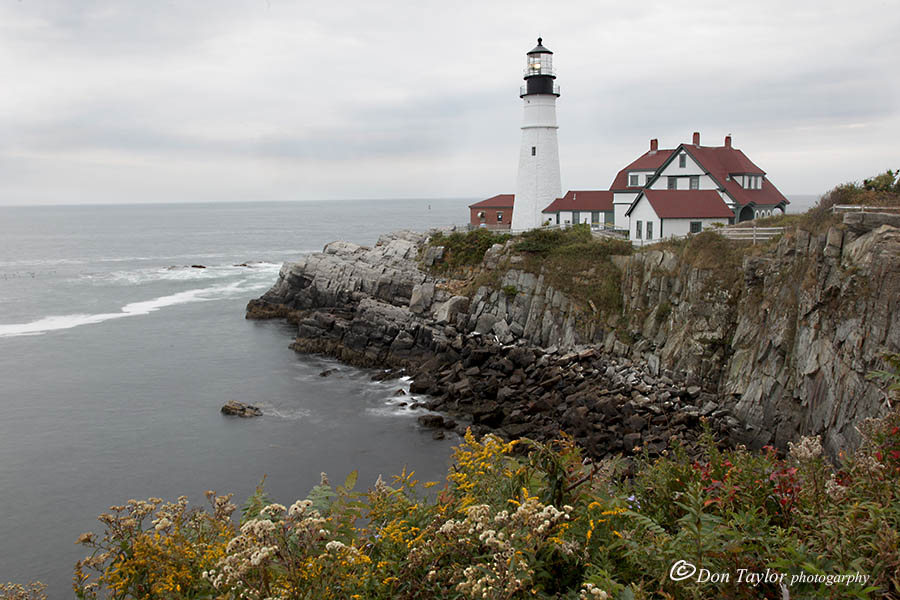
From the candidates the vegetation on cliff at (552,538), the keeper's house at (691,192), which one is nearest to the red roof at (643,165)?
the keeper's house at (691,192)

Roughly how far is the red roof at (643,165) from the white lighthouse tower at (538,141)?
416 cm

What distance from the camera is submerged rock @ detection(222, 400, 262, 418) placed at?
27.3 metres

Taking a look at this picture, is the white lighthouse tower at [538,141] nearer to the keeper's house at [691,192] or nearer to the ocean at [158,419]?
the keeper's house at [691,192]

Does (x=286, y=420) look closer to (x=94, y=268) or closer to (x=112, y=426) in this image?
(x=112, y=426)

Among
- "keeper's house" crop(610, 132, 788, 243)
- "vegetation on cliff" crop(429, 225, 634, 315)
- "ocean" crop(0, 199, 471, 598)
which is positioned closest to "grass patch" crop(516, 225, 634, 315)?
"vegetation on cliff" crop(429, 225, 634, 315)

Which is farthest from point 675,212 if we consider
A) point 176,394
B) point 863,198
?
point 176,394

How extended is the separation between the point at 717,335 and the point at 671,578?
23329mm

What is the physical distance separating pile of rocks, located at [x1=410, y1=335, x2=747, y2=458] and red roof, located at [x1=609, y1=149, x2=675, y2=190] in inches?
711

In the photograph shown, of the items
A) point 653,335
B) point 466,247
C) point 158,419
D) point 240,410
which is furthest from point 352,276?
point 653,335

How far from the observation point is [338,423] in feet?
86.4

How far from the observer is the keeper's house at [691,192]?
35125 millimetres

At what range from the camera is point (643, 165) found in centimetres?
4384

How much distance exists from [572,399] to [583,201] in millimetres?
22976

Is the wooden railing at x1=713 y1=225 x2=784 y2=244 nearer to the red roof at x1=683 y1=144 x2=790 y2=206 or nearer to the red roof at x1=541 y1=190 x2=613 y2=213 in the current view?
the red roof at x1=683 y1=144 x2=790 y2=206
